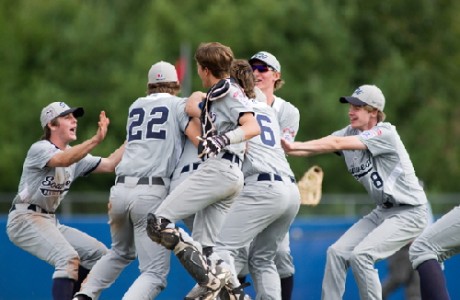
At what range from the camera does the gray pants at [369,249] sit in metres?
10.9

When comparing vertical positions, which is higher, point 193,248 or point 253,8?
point 253,8

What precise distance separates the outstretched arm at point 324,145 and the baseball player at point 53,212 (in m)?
2.09

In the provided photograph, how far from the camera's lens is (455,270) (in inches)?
611

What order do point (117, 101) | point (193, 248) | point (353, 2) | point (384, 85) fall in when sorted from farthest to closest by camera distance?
point (353, 2) < point (384, 85) < point (117, 101) < point (193, 248)

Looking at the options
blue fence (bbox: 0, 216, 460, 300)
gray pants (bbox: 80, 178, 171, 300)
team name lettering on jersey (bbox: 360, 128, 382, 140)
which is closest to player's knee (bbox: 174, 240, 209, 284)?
gray pants (bbox: 80, 178, 171, 300)

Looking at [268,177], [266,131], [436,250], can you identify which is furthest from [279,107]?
[436,250]

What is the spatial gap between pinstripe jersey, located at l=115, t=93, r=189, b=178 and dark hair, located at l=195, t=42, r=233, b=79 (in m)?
0.73

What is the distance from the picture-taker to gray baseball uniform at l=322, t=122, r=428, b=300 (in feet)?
35.9

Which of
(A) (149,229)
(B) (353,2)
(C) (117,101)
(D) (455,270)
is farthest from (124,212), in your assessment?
(B) (353,2)

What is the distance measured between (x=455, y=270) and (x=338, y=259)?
16.2 feet

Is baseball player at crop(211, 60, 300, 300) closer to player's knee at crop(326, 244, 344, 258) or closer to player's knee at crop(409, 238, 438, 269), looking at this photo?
player's knee at crop(326, 244, 344, 258)

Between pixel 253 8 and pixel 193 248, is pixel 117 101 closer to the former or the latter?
pixel 253 8

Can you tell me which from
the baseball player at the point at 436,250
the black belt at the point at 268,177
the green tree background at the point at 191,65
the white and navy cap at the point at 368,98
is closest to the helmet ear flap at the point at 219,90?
the black belt at the point at 268,177

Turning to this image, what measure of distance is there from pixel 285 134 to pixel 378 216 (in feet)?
4.04
